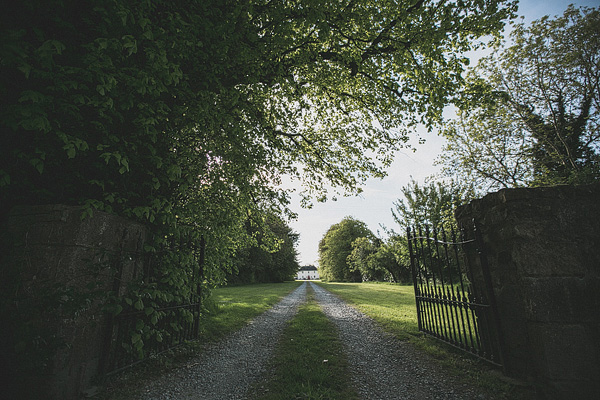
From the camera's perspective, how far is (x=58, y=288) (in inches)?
124

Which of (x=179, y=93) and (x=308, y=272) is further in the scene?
(x=308, y=272)

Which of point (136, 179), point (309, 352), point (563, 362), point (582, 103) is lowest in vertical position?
point (309, 352)

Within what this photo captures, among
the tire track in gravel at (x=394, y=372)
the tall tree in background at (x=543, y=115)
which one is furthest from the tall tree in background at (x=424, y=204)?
the tire track in gravel at (x=394, y=372)

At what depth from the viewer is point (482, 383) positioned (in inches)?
136

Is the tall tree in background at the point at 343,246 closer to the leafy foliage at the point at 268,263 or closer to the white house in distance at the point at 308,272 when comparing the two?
the leafy foliage at the point at 268,263

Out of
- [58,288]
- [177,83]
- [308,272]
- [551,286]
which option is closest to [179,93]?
[177,83]

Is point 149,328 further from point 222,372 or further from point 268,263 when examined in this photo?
point 268,263

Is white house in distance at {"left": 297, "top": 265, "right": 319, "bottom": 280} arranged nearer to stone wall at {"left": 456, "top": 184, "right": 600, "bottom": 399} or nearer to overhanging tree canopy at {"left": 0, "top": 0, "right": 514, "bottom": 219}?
overhanging tree canopy at {"left": 0, "top": 0, "right": 514, "bottom": 219}

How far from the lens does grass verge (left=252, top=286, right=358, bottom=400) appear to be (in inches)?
134

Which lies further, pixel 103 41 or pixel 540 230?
pixel 540 230

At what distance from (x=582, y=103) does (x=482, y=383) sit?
2097cm

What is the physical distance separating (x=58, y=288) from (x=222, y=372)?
2851 millimetres

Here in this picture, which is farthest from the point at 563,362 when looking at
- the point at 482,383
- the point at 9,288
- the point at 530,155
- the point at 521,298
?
the point at 530,155

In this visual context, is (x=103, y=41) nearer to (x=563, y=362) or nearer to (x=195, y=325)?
(x=195, y=325)
